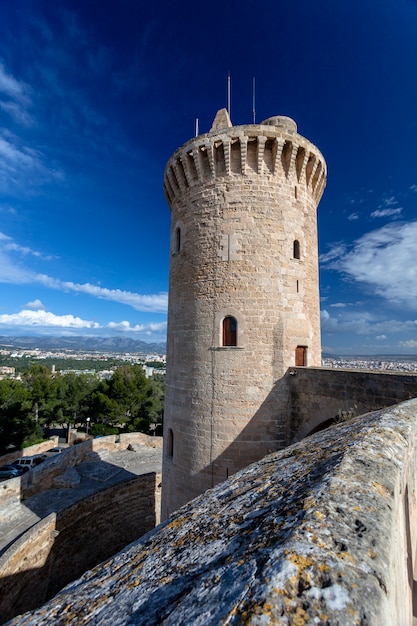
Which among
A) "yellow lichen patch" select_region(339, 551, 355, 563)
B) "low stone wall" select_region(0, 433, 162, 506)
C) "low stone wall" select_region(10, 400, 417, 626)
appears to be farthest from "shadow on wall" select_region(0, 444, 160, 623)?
"yellow lichen patch" select_region(339, 551, 355, 563)

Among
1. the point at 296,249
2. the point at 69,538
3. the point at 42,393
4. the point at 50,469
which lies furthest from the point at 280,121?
the point at 42,393

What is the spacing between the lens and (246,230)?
343 inches

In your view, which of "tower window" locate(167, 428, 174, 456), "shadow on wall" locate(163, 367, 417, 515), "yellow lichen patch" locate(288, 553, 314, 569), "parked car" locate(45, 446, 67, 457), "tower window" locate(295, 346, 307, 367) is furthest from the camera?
"parked car" locate(45, 446, 67, 457)

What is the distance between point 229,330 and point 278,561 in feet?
24.4

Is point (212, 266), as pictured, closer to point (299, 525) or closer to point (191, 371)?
point (191, 371)

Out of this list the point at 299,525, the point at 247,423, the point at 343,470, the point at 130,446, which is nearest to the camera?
the point at 299,525

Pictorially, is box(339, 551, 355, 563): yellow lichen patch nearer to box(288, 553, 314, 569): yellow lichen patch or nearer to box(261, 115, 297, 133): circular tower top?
box(288, 553, 314, 569): yellow lichen patch

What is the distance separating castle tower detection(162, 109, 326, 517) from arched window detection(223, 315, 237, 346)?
0.03 metres

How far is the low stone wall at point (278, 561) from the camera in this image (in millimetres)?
1039

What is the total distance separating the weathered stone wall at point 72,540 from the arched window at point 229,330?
793 cm

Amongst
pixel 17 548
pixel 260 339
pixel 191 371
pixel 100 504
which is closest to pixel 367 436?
pixel 260 339

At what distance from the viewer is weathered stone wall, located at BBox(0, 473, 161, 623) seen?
28.2ft

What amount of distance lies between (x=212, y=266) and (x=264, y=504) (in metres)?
7.24

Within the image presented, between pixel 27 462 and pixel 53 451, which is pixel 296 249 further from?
pixel 53 451
